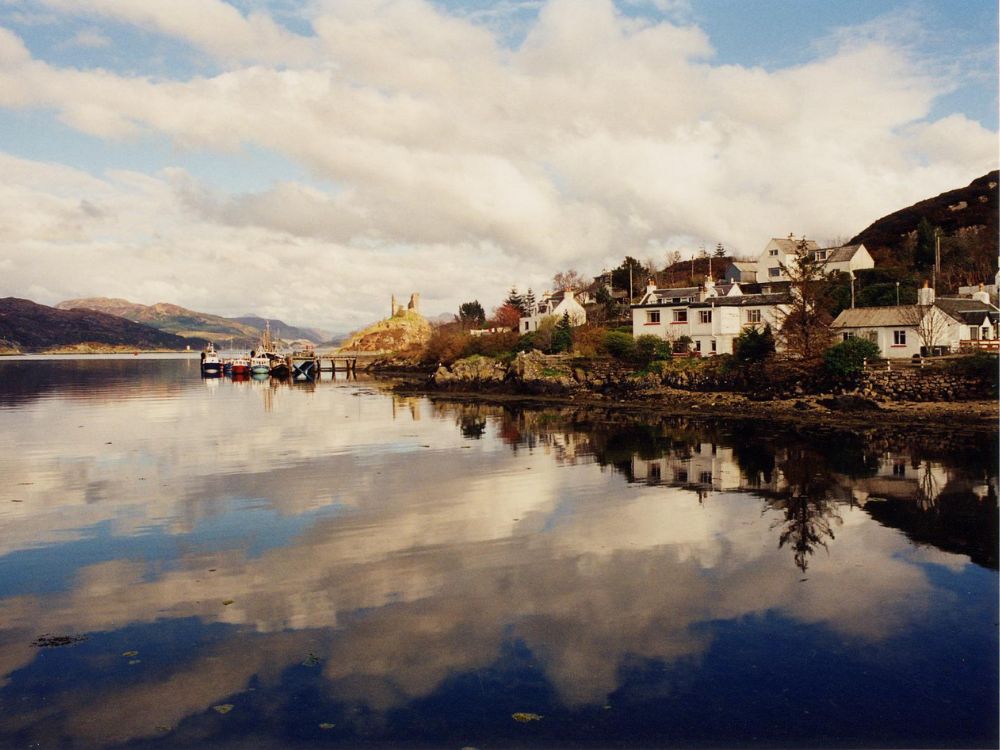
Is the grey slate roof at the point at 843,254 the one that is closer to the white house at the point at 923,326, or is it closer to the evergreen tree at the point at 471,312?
the white house at the point at 923,326

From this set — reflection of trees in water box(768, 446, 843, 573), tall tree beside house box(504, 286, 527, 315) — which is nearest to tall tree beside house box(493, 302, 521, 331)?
tall tree beside house box(504, 286, 527, 315)

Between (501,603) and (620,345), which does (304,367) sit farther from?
(501,603)

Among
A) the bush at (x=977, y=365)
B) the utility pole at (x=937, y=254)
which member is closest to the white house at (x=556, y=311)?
the utility pole at (x=937, y=254)

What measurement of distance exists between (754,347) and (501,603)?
49.6 meters

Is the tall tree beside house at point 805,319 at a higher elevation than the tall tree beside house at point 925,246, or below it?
below

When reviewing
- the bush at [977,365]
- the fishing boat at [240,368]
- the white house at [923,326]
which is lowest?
the fishing boat at [240,368]

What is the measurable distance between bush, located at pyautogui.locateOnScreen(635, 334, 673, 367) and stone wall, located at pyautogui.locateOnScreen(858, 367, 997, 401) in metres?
21.1

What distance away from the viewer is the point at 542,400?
6825cm

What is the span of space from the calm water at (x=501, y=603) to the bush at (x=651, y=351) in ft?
116

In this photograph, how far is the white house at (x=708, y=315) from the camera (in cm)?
6894

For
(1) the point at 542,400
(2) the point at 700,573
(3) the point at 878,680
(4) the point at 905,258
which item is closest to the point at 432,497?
(2) the point at 700,573

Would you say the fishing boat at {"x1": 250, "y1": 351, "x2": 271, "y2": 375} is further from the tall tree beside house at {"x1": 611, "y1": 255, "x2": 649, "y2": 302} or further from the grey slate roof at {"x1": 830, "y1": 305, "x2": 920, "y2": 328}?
the grey slate roof at {"x1": 830, "y1": 305, "x2": 920, "y2": 328}

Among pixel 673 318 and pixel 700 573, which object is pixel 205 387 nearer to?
pixel 673 318

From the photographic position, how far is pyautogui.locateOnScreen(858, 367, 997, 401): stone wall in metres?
46.5
